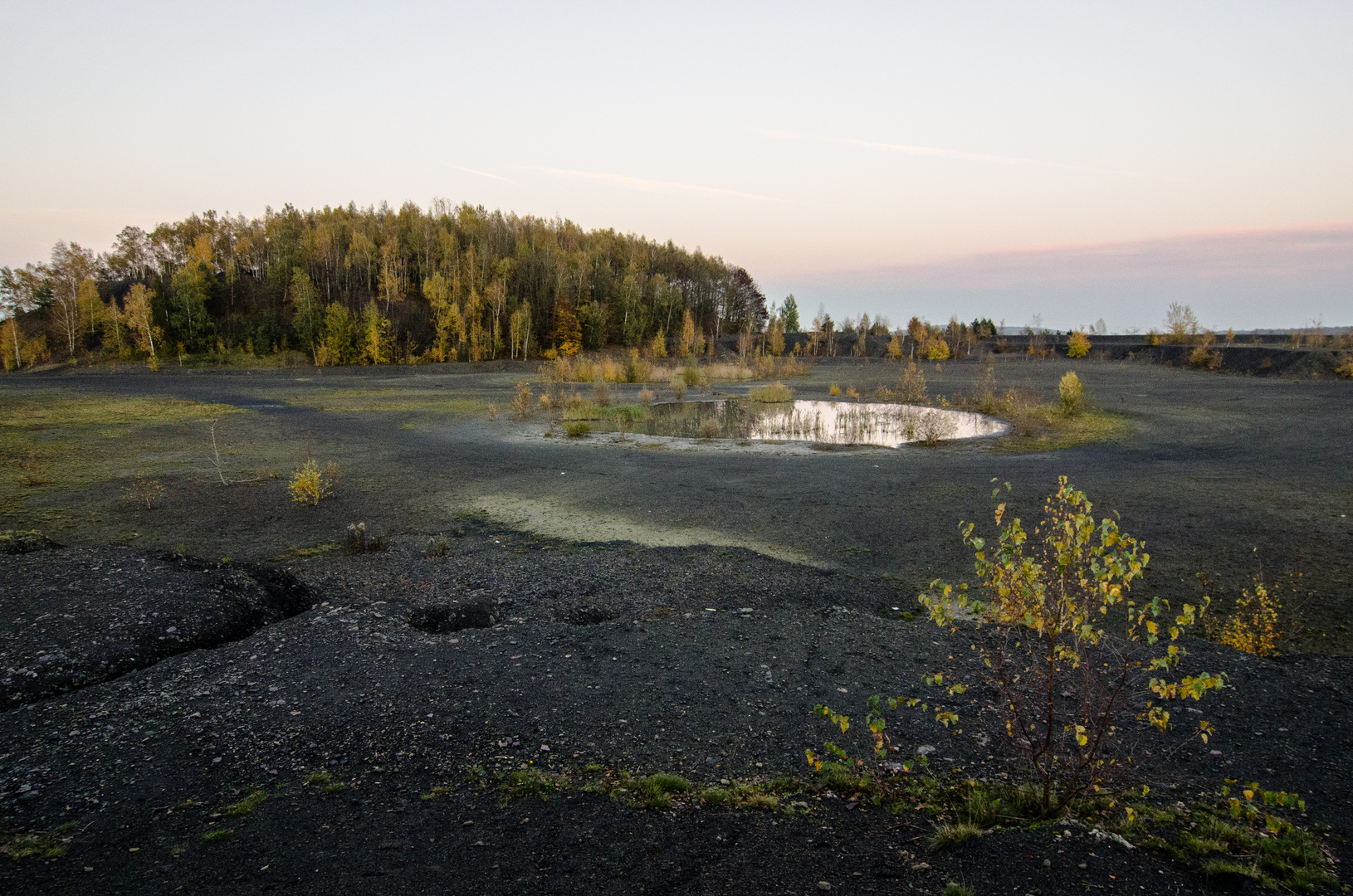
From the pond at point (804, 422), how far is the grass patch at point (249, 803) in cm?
1386

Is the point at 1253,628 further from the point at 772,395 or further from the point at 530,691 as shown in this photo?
the point at 772,395

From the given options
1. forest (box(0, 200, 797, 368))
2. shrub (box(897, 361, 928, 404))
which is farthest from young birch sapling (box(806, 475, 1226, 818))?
forest (box(0, 200, 797, 368))

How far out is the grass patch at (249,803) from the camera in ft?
11.0

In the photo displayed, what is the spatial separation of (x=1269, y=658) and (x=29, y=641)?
8.95m

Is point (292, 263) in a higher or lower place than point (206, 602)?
higher

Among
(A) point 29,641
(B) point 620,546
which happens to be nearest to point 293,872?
(A) point 29,641

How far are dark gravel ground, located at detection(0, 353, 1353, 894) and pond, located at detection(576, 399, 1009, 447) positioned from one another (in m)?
6.64

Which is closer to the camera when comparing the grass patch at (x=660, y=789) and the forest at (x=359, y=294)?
the grass patch at (x=660, y=789)

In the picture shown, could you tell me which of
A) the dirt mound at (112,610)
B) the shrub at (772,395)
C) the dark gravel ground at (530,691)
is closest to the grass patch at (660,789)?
the dark gravel ground at (530,691)

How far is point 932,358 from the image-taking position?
4684 cm

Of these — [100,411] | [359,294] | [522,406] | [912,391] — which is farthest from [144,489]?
[359,294]

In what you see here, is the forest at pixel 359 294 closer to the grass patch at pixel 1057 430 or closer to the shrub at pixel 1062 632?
the grass patch at pixel 1057 430

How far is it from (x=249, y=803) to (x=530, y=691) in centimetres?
167

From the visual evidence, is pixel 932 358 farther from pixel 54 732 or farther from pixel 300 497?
pixel 54 732
